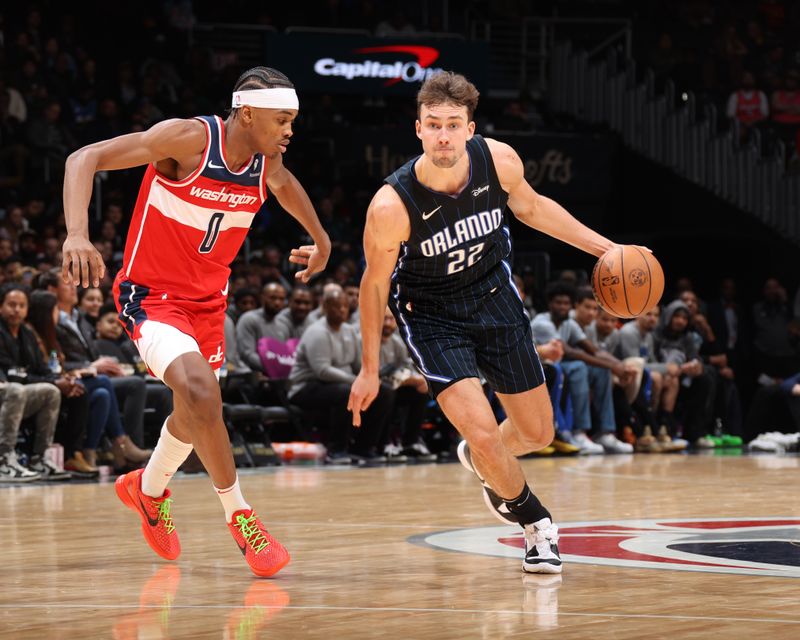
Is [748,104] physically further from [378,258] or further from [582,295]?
[378,258]

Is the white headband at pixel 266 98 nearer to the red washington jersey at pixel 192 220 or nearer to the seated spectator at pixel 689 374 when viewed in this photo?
the red washington jersey at pixel 192 220

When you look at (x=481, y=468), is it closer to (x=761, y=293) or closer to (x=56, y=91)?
(x=56, y=91)

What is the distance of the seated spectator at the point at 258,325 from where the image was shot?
452 inches

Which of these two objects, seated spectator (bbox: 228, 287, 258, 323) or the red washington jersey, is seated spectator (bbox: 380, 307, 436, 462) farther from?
the red washington jersey

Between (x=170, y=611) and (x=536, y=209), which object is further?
(x=536, y=209)

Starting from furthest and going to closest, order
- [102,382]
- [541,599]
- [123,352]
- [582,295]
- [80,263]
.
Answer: [582,295] → [123,352] → [102,382] → [80,263] → [541,599]

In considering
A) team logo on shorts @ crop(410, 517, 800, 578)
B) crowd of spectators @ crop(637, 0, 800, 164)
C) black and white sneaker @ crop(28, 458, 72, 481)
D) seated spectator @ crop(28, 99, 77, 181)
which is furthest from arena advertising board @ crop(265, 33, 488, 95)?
team logo on shorts @ crop(410, 517, 800, 578)

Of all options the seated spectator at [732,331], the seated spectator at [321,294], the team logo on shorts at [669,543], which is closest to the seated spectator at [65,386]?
the seated spectator at [321,294]

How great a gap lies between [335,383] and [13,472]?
2.90 metres

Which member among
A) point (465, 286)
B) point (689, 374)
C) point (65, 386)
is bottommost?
point (689, 374)

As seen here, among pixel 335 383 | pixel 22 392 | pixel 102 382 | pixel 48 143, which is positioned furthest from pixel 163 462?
pixel 48 143

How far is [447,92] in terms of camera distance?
4891 millimetres

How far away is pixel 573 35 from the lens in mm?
21375

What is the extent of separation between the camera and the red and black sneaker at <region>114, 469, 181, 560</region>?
5164 mm
